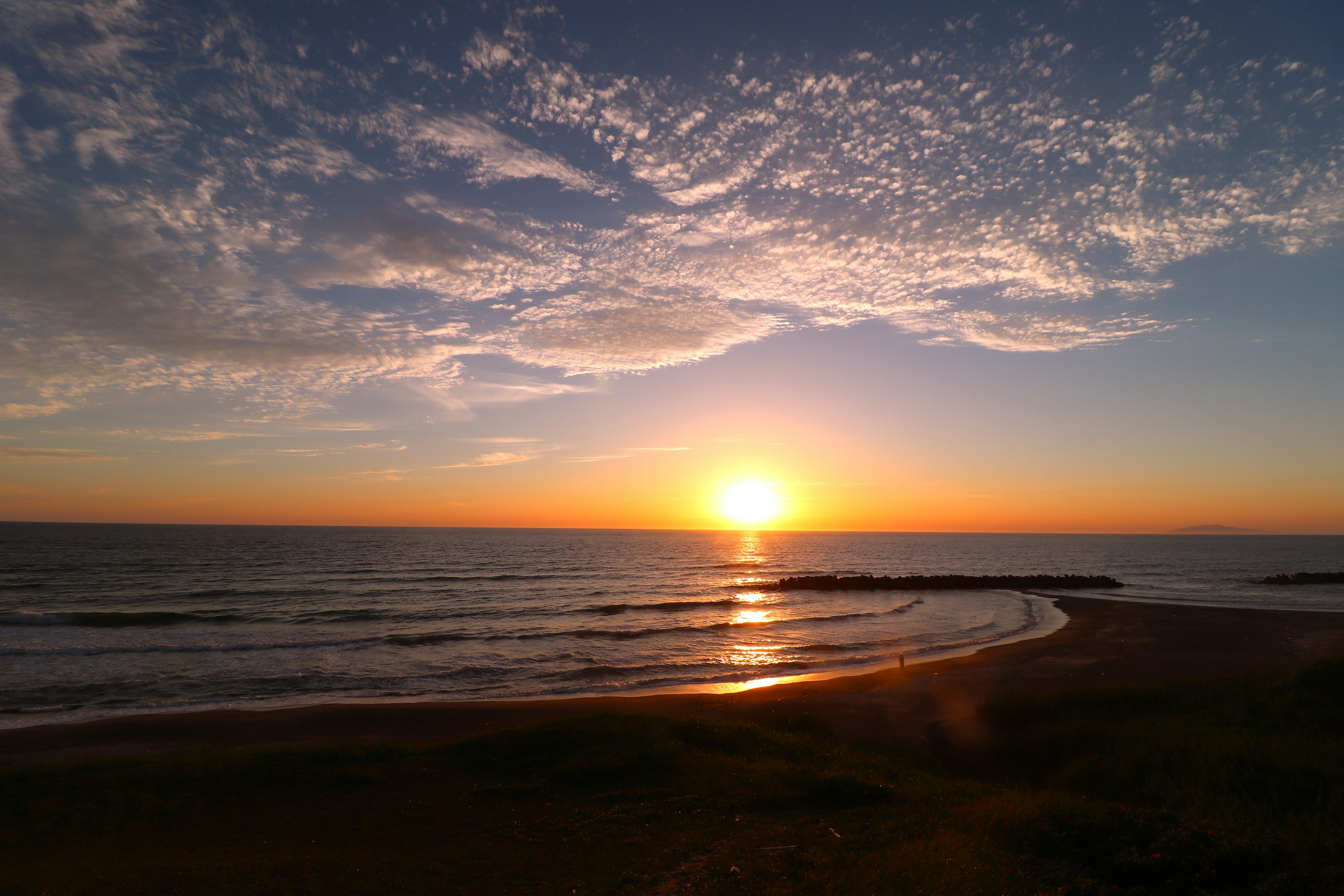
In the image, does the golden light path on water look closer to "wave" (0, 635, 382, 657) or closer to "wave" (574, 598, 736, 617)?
"wave" (574, 598, 736, 617)

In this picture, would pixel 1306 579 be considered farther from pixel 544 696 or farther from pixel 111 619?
pixel 111 619

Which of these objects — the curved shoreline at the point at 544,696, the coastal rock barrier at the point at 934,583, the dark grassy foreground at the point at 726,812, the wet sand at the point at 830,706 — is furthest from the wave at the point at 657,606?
the dark grassy foreground at the point at 726,812

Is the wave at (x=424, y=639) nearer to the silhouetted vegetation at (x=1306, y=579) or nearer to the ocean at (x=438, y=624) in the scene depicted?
the ocean at (x=438, y=624)

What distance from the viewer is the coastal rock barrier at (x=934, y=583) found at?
6938 cm

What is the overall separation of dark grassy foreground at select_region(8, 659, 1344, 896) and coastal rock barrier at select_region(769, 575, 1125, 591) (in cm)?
5315

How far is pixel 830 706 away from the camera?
859 inches

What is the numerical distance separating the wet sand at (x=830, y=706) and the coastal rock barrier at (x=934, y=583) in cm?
3512

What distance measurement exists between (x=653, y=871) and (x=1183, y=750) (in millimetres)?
12183

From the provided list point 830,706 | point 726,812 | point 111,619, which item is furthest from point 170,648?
point 726,812

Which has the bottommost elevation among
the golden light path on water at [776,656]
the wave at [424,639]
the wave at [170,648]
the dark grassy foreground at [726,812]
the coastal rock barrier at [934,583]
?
the coastal rock barrier at [934,583]

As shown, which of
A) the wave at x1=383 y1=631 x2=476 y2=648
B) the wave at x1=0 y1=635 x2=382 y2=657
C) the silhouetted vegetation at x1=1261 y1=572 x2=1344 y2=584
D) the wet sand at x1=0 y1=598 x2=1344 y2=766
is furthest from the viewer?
the silhouetted vegetation at x1=1261 y1=572 x2=1344 y2=584

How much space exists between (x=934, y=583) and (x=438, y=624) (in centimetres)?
5631

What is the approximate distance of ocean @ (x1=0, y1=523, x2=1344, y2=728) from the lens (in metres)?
26.0

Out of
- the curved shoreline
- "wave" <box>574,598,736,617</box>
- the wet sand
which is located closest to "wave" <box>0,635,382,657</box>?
the curved shoreline
